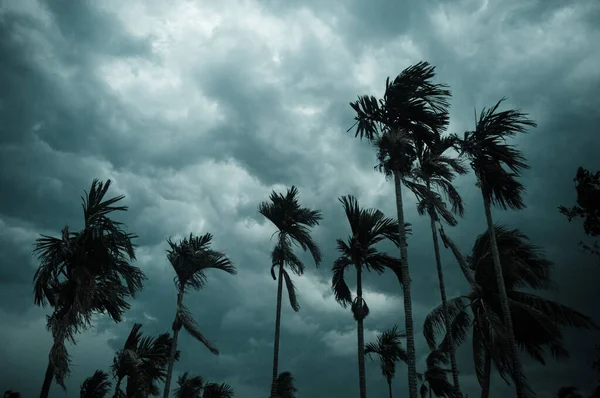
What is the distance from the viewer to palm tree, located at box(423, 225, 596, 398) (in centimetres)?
1833

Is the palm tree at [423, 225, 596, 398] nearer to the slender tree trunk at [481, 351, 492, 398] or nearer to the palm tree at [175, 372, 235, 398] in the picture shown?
the slender tree trunk at [481, 351, 492, 398]

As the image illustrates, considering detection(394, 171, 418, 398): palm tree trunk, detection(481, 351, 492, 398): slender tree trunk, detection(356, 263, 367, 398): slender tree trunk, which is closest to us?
detection(394, 171, 418, 398): palm tree trunk

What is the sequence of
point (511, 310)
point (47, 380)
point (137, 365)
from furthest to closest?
point (511, 310)
point (137, 365)
point (47, 380)

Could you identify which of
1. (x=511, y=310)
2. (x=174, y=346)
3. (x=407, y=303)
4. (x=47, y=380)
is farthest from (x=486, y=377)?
(x=47, y=380)

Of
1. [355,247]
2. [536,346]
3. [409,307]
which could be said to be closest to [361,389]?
[409,307]

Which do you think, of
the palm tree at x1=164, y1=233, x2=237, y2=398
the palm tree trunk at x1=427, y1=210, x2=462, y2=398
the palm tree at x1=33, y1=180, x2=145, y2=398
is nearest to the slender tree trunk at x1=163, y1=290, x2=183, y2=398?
the palm tree at x1=164, y1=233, x2=237, y2=398

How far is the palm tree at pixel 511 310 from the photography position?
60.1ft

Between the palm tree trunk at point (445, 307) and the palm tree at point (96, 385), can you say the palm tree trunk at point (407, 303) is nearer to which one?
the palm tree trunk at point (445, 307)

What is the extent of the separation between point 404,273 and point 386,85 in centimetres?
886

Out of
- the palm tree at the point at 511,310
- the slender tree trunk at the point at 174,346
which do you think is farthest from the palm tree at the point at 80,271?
the palm tree at the point at 511,310

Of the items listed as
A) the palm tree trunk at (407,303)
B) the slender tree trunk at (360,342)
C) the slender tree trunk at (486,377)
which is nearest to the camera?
the palm tree trunk at (407,303)

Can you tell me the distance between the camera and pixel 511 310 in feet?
69.1

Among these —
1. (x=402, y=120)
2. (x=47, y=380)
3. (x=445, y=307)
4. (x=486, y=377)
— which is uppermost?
(x=402, y=120)

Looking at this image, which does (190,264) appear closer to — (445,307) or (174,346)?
(174,346)
